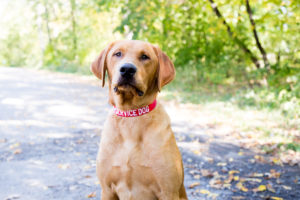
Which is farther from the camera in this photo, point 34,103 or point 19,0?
point 19,0

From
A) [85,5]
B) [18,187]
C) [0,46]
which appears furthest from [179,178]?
[0,46]

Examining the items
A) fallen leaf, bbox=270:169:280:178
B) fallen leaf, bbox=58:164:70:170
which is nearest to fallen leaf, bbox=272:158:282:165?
fallen leaf, bbox=270:169:280:178

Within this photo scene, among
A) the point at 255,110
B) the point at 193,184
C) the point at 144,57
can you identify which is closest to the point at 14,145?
the point at 193,184

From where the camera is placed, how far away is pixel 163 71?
2592 millimetres

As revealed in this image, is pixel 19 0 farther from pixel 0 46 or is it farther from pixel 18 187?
pixel 18 187

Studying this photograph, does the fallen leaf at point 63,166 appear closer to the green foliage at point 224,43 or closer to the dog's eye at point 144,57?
the dog's eye at point 144,57

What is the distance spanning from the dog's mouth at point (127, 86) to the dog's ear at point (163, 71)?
0.64ft

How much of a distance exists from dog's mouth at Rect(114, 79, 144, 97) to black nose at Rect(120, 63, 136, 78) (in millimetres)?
48

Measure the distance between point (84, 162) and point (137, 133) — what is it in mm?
2445

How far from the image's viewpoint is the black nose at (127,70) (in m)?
2.38

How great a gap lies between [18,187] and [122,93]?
2.17 meters

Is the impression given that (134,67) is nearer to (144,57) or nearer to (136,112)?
(144,57)

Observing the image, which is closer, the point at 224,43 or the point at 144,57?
the point at 144,57

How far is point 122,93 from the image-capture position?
8.34ft
